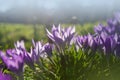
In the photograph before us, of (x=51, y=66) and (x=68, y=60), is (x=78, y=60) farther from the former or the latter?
(x=51, y=66)

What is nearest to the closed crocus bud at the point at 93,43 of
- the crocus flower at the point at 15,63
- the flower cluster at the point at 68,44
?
the flower cluster at the point at 68,44

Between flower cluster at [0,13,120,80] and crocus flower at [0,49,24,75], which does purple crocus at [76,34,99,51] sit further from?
crocus flower at [0,49,24,75]

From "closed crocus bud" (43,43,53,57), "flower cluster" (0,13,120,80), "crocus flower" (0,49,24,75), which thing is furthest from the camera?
"closed crocus bud" (43,43,53,57)

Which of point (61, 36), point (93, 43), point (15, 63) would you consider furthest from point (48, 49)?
point (15, 63)

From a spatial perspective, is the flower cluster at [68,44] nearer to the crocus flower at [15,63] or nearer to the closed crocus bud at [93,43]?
the closed crocus bud at [93,43]

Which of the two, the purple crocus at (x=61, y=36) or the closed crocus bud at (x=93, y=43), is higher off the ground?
the purple crocus at (x=61, y=36)

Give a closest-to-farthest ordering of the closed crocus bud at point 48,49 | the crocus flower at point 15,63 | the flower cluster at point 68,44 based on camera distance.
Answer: the crocus flower at point 15,63 < the flower cluster at point 68,44 < the closed crocus bud at point 48,49

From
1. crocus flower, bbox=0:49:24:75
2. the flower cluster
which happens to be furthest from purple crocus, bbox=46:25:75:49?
crocus flower, bbox=0:49:24:75

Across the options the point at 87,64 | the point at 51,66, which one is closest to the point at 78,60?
the point at 87,64
